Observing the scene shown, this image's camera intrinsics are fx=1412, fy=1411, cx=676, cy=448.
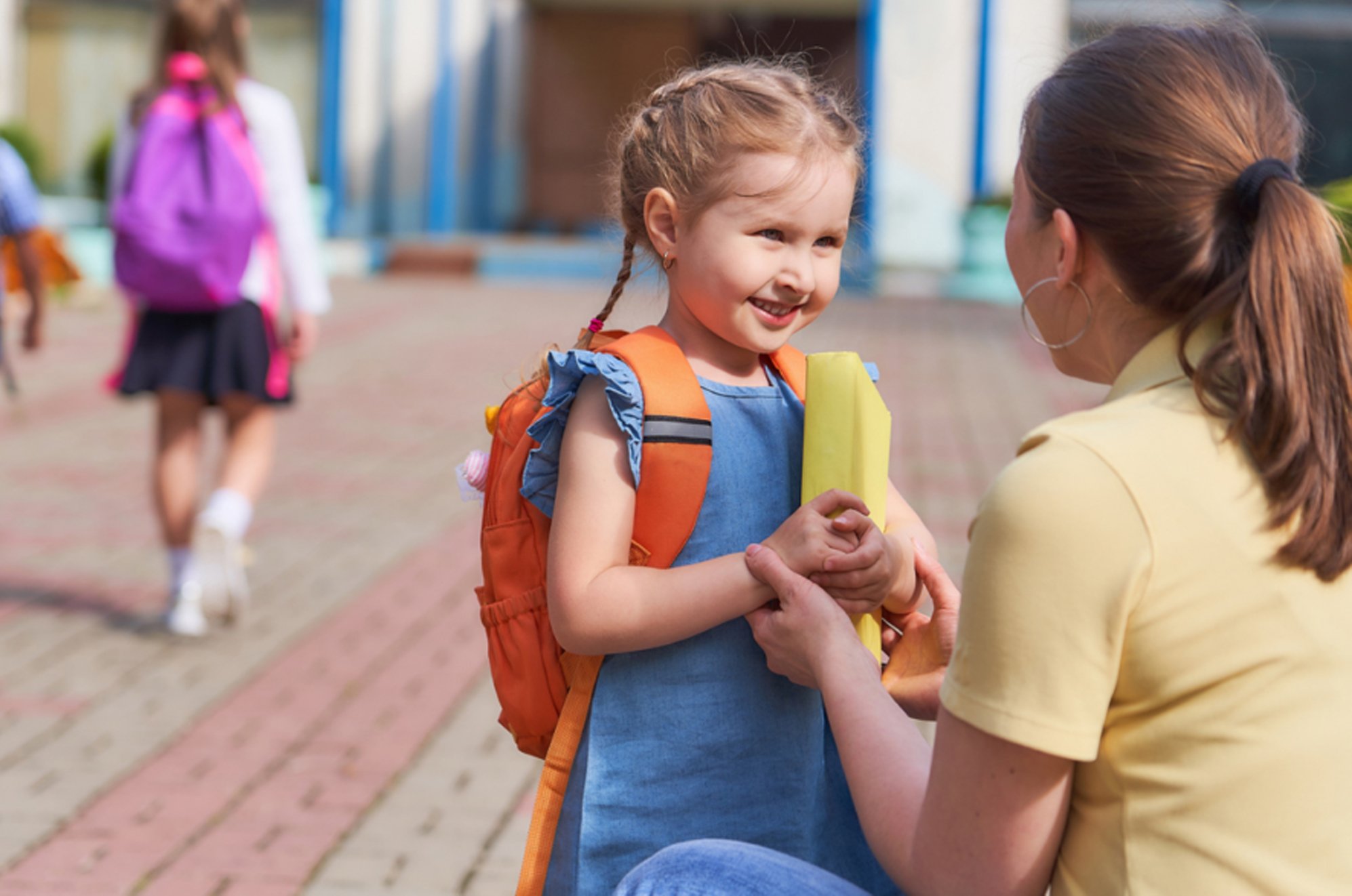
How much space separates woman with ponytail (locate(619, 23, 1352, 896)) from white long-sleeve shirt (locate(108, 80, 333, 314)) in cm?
351

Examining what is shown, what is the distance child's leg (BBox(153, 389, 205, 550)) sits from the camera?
4457mm

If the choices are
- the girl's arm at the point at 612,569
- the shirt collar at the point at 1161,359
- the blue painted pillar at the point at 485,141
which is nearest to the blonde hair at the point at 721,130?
the girl's arm at the point at 612,569

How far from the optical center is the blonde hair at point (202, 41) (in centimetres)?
432

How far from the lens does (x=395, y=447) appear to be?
7.93 metres

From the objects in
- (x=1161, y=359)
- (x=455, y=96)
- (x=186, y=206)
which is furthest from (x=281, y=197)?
(x=455, y=96)

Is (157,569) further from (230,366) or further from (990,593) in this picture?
(990,593)

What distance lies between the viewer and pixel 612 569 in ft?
5.15

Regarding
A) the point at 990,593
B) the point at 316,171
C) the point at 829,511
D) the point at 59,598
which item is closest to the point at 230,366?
the point at 59,598

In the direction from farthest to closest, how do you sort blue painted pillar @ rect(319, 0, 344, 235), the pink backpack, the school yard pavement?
blue painted pillar @ rect(319, 0, 344, 235) → the pink backpack → the school yard pavement

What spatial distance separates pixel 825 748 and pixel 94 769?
234cm

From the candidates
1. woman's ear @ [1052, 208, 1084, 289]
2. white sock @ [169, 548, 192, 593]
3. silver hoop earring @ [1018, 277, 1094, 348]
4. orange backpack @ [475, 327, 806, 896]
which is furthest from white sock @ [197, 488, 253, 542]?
woman's ear @ [1052, 208, 1084, 289]

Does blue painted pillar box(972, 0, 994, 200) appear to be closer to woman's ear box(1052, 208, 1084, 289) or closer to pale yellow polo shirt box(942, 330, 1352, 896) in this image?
woman's ear box(1052, 208, 1084, 289)

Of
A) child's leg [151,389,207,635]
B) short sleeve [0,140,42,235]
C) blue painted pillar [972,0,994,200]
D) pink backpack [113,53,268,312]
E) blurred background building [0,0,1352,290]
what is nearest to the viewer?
pink backpack [113,53,268,312]

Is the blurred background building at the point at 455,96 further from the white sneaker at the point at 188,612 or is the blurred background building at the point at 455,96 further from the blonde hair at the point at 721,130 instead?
the blonde hair at the point at 721,130
